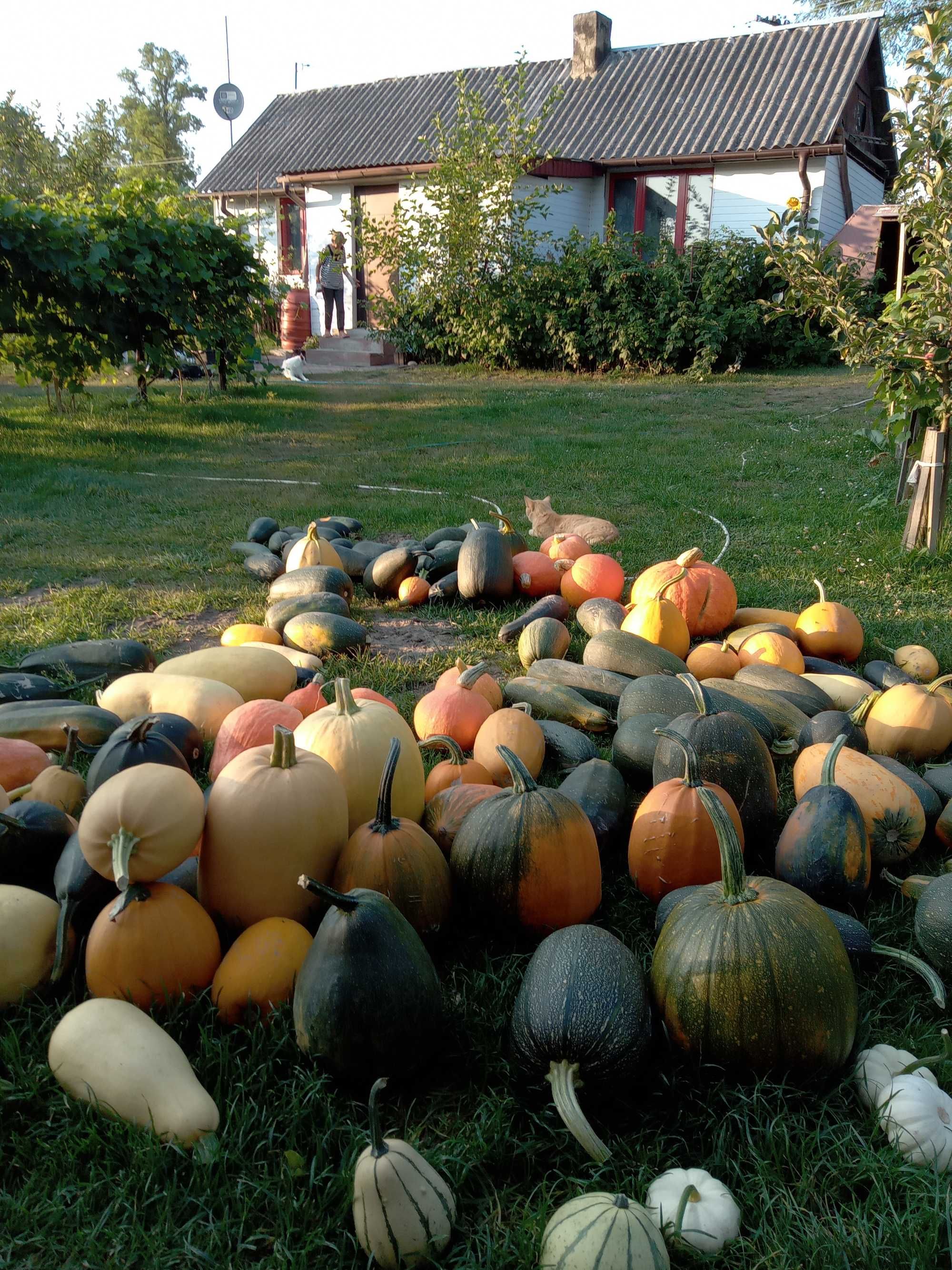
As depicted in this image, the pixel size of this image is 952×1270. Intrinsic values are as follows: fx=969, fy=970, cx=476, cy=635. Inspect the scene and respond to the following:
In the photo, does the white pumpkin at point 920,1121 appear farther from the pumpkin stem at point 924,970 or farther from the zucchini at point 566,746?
the zucchini at point 566,746

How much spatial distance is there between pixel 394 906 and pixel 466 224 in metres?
17.9

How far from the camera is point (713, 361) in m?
16.4

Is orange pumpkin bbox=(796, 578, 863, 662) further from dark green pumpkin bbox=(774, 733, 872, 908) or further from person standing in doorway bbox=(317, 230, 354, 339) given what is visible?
person standing in doorway bbox=(317, 230, 354, 339)

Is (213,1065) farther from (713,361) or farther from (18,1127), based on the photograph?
(713,361)

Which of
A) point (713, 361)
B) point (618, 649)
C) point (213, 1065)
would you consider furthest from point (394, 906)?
point (713, 361)

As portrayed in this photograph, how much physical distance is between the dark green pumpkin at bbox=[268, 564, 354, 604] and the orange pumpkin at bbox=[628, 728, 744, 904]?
110 inches

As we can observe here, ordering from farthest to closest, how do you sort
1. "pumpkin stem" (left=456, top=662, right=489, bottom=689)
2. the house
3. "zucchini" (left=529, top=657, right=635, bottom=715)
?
the house → "zucchini" (left=529, top=657, right=635, bottom=715) → "pumpkin stem" (left=456, top=662, right=489, bottom=689)

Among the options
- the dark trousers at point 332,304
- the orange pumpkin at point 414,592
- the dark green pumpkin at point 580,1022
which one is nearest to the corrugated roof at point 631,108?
the dark trousers at point 332,304

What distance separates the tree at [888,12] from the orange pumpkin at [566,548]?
3930cm

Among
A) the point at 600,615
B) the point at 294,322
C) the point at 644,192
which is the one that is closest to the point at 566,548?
the point at 600,615

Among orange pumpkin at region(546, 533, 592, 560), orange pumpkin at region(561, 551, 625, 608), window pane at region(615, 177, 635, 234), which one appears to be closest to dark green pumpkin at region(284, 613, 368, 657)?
orange pumpkin at region(561, 551, 625, 608)

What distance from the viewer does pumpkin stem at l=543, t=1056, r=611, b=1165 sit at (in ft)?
5.78

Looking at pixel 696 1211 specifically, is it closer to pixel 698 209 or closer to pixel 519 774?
pixel 519 774

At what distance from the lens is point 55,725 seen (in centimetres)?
332
